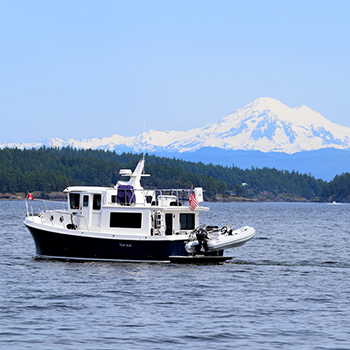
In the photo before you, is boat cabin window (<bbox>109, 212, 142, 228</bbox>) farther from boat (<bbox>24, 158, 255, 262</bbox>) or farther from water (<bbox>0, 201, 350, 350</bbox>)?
water (<bbox>0, 201, 350, 350</bbox>)

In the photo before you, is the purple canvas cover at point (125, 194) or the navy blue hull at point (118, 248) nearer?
the navy blue hull at point (118, 248)

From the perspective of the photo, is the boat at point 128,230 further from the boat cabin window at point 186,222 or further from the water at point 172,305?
the water at point 172,305

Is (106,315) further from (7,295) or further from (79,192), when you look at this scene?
(79,192)

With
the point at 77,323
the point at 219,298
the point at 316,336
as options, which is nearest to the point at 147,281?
the point at 219,298

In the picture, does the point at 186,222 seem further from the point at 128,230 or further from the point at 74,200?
the point at 74,200

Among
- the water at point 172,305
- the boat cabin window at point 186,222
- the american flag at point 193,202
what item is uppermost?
the american flag at point 193,202

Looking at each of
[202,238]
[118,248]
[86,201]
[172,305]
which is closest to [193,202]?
[202,238]

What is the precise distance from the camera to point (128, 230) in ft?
117

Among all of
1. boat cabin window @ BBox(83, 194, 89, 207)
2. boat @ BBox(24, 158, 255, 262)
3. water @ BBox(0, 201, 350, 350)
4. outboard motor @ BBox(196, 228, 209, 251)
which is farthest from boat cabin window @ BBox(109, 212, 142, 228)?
outboard motor @ BBox(196, 228, 209, 251)

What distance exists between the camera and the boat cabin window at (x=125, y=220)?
35.9m

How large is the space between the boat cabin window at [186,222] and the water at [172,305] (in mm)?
2715

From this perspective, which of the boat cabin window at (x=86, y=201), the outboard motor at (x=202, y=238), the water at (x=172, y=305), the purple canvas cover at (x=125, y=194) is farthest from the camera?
the purple canvas cover at (x=125, y=194)

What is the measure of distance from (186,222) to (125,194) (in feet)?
12.9

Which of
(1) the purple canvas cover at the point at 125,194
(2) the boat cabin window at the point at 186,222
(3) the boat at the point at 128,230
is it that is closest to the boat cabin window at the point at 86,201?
(3) the boat at the point at 128,230
